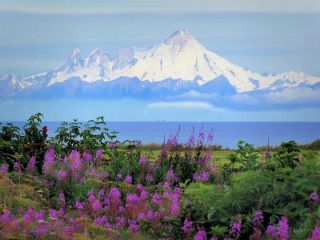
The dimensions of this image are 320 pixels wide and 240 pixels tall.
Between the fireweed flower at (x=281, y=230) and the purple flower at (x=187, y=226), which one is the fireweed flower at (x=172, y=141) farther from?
the fireweed flower at (x=281, y=230)

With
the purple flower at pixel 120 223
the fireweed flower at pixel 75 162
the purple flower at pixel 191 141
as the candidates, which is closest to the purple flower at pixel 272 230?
the purple flower at pixel 120 223

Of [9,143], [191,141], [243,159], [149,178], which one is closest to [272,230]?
[243,159]

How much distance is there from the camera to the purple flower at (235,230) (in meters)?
6.56

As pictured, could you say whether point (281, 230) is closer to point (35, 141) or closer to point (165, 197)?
point (165, 197)

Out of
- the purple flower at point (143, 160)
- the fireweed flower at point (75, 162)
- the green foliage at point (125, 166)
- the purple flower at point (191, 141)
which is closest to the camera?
the fireweed flower at point (75, 162)

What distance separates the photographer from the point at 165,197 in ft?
29.7

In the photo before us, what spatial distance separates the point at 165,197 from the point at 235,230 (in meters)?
2.43

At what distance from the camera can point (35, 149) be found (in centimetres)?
1345

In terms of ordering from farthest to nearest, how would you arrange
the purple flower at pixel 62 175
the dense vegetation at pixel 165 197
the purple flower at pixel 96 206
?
the purple flower at pixel 62 175 → the purple flower at pixel 96 206 → the dense vegetation at pixel 165 197

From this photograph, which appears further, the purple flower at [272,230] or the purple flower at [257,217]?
the purple flower at [257,217]

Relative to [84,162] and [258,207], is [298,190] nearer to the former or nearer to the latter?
[258,207]

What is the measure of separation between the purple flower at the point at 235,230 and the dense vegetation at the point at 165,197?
0.5 inches

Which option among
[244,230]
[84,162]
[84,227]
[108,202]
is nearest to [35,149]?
[84,162]

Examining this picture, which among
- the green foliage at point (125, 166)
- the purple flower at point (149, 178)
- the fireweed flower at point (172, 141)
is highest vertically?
the fireweed flower at point (172, 141)
